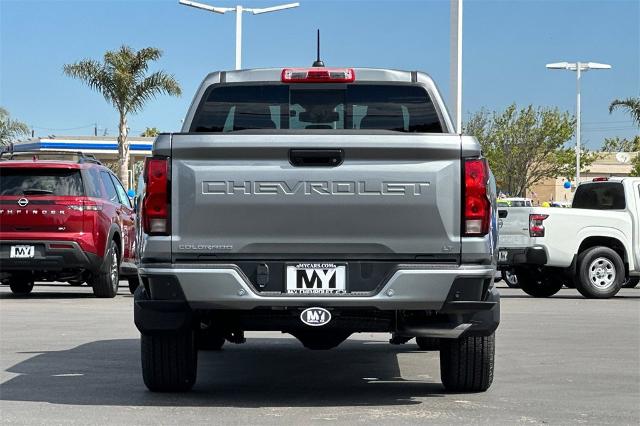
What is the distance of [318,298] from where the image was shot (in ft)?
25.0

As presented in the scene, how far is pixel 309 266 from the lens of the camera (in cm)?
762

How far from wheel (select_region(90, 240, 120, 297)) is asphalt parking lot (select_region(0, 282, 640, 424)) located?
3.19 m

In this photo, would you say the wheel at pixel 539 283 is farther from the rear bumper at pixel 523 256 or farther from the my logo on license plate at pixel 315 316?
→ the my logo on license plate at pixel 315 316

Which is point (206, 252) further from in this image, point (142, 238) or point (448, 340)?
point (448, 340)

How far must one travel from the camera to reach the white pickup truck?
63.6ft

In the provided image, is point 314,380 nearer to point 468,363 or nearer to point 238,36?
point 468,363

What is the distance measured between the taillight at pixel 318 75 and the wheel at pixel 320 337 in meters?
1.64

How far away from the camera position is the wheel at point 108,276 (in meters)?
17.9

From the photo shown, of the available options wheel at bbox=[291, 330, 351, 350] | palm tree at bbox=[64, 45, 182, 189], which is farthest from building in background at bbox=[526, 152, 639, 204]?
wheel at bbox=[291, 330, 351, 350]

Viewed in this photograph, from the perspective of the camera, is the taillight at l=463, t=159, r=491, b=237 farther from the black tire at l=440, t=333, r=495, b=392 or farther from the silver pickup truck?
the black tire at l=440, t=333, r=495, b=392

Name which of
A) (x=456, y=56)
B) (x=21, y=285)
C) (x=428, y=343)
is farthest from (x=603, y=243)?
(x=456, y=56)

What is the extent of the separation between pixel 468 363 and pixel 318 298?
4.52 ft

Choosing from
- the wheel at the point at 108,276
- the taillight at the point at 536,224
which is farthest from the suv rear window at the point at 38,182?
the taillight at the point at 536,224

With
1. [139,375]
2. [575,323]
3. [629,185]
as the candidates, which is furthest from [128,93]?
[139,375]
